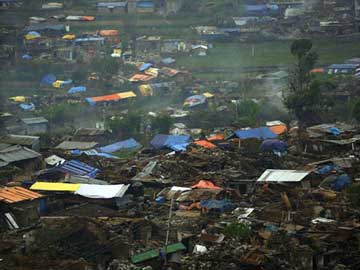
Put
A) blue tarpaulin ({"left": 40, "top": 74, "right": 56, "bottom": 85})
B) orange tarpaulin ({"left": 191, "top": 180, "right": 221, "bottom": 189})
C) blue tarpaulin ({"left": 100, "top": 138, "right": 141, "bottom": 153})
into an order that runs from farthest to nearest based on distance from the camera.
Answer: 1. blue tarpaulin ({"left": 40, "top": 74, "right": 56, "bottom": 85})
2. blue tarpaulin ({"left": 100, "top": 138, "right": 141, "bottom": 153})
3. orange tarpaulin ({"left": 191, "top": 180, "right": 221, "bottom": 189})

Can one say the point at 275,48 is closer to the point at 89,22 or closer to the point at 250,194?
the point at 89,22

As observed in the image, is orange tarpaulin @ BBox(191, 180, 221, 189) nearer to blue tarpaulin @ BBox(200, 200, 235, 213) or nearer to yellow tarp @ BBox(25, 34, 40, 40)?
blue tarpaulin @ BBox(200, 200, 235, 213)

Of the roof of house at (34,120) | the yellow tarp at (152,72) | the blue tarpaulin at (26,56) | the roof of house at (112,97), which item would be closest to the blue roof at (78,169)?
the roof of house at (34,120)

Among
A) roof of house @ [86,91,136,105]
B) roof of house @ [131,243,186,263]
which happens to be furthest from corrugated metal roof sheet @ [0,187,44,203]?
roof of house @ [86,91,136,105]

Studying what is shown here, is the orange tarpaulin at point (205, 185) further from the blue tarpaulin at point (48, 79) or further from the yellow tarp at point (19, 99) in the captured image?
the blue tarpaulin at point (48, 79)

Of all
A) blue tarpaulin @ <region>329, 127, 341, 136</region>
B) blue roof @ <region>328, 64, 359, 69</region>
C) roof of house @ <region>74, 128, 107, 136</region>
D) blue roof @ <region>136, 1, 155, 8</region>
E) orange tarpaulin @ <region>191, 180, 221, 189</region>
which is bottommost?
roof of house @ <region>74, 128, 107, 136</region>

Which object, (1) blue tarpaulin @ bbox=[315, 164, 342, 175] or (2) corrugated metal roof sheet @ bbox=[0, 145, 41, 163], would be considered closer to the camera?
(1) blue tarpaulin @ bbox=[315, 164, 342, 175]

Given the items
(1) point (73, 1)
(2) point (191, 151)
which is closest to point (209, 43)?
(1) point (73, 1)
